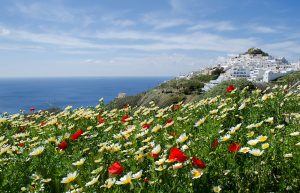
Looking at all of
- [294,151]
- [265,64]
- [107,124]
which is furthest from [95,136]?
[265,64]

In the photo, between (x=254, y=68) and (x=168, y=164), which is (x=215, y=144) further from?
(x=254, y=68)

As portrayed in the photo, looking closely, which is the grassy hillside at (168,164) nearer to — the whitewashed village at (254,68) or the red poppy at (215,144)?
the red poppy at (215,144)

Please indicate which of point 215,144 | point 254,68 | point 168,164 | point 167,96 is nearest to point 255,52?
point 254,68

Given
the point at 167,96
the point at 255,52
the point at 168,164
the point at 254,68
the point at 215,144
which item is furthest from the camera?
the point at 255,52

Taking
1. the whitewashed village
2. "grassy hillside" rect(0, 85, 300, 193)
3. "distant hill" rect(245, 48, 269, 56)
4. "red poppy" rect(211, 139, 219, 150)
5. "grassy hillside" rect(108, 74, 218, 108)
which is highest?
"distant hill" rect(245, 48, 269, 56)

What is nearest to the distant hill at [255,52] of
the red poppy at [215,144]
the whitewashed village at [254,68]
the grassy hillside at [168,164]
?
the whitewashed village at [254,68]

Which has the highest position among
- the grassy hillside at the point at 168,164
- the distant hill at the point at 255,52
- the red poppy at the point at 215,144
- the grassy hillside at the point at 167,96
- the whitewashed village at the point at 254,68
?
the distant hill at the point at 255,52

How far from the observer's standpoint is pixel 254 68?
9600 cm

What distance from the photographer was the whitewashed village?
6900 cm

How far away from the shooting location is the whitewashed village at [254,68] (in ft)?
226

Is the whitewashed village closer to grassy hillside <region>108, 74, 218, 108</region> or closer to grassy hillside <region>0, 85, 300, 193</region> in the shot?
grassy hillside <region>108, 74, 218, 108</region>

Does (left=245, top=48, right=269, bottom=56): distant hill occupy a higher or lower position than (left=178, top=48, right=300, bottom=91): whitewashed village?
higher

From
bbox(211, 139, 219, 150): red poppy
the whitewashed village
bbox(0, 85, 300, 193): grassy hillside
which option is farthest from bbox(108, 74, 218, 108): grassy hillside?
the whitewashed village

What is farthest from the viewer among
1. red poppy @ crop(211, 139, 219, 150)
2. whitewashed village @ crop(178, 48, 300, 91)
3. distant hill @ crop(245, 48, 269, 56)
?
distant hill @ crop(245, 48, 269, 56)
